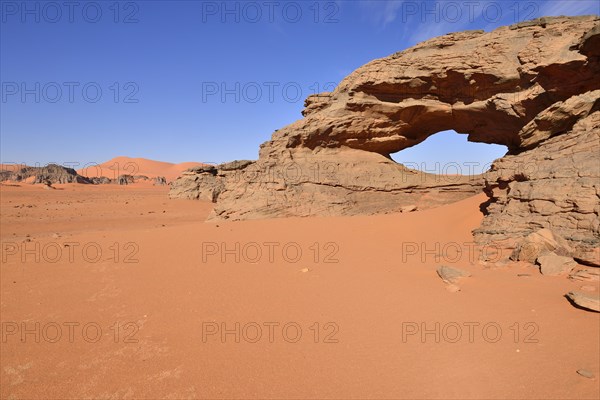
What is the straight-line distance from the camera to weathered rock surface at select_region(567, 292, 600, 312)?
9.77 ft

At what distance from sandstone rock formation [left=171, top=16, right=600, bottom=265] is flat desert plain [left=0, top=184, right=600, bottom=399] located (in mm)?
2224

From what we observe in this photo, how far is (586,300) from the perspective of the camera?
9.91 ft

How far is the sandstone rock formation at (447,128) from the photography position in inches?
252

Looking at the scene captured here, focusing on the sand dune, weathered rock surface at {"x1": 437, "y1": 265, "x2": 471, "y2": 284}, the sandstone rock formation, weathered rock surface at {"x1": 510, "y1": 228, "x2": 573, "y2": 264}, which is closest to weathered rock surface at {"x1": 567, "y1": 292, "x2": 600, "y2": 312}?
weathered rock surface at {"x1": 437, "y1": 265, "x2": 471, "y2": 284}

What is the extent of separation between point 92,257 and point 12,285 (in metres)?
1.43

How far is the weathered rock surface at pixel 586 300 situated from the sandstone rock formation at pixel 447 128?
8.10 feet

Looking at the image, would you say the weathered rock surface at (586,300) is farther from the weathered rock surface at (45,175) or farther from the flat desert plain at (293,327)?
the weathered rock surface at (45,175)

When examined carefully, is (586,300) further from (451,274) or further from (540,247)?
(540,247)

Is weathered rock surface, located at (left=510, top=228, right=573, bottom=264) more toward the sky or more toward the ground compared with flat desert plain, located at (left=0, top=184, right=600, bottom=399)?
more toward the sky

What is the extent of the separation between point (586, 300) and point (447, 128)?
12.2 metres

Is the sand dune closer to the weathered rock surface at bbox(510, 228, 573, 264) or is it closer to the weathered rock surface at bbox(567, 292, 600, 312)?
the weathered rock surface at bbox(510, 228, 573, 264)

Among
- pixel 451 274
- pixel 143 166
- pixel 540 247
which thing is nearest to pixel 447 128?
pixel 540 247

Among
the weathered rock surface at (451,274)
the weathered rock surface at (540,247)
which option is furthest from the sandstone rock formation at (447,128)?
the weathered rock surface at (451,274)

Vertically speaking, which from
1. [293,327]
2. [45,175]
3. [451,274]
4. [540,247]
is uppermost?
[45,175]
